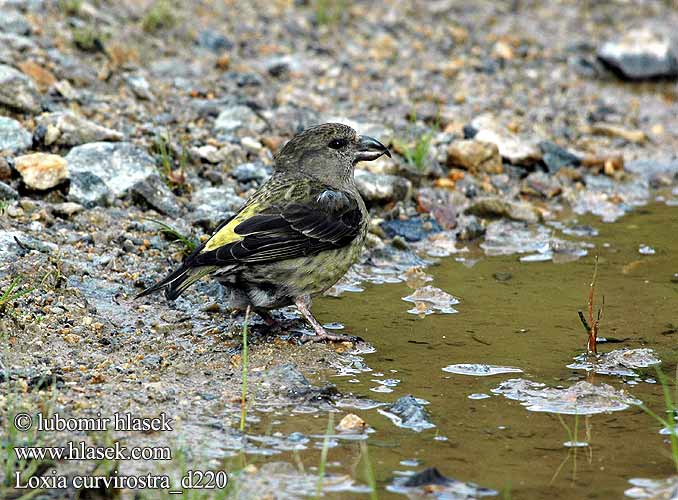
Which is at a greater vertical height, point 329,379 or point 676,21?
point 676,21

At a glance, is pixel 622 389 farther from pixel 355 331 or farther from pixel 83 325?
pixel 83 325

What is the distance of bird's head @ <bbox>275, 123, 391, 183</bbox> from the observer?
6660 millimetres

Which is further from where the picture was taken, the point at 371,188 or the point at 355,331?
the point at 371,188

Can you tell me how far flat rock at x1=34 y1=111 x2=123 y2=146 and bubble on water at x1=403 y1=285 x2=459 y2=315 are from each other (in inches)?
104

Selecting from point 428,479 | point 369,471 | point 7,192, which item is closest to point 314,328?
point 428,479

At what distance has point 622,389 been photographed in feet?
16.9

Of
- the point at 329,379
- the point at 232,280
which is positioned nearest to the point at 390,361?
the point at 329,379

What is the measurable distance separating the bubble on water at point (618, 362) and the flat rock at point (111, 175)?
3175mm

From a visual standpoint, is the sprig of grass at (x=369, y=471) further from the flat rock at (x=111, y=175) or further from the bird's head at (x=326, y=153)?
the flat rock at (x=111, y=175)

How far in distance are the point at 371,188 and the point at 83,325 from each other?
3007 mm

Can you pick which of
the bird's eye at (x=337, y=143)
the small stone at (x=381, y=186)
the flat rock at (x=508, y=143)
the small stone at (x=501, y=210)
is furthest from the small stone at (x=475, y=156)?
the bird's eye at (x=337, y=143)

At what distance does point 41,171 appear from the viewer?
698 centimetres

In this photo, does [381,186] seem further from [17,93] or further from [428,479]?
[428,479]

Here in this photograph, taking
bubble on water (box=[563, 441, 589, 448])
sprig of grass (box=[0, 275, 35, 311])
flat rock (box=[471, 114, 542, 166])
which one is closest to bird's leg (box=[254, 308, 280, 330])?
sprig of grass (box=[0, 275, 35, 311])
